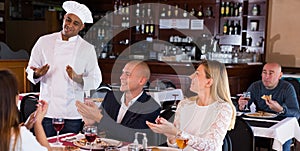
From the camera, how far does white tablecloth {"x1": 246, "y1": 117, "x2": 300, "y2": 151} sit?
357 cm

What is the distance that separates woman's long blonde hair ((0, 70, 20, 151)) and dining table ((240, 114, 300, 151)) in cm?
223

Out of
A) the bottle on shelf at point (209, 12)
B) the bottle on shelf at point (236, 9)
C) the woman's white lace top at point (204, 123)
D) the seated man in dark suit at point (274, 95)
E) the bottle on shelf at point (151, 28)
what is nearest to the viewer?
the woman's white lace top at point (204, 123)

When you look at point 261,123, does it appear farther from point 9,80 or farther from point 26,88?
point 26,88

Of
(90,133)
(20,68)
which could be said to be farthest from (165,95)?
(20,68)

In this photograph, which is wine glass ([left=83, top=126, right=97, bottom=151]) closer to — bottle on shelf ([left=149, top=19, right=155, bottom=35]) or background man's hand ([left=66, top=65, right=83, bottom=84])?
background man's hand ([left=66, top=65, right=83, bottom=84])

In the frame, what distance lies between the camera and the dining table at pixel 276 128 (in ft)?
11.7

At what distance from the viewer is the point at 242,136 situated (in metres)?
3.39

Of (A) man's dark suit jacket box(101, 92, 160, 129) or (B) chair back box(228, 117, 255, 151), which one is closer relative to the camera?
(A) man's dark suit jacket box(101, 92, 160, 129)

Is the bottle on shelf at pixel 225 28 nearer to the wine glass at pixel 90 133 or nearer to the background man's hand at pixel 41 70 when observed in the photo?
the background man's hand at pixel 41 70

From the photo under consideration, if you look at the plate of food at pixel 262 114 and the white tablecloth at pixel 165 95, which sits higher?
the white tablecloth at pixel 165 95

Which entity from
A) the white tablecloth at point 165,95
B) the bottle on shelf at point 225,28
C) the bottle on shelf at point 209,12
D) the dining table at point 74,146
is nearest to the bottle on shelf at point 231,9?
the bottle on shelf at point 225,28

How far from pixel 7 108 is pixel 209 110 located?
1346 mm

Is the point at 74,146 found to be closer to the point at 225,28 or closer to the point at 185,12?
the point at 225,28

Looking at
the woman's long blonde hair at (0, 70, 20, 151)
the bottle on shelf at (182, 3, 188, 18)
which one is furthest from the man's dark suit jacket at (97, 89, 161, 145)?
the bottle on shelf at (182, 3, 188, 18)
